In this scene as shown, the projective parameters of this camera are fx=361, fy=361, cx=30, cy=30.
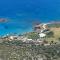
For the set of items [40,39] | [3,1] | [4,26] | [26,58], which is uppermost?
[3,1]

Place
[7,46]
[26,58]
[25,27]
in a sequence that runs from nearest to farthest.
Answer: [26,58]
[7,46]
[25,27]

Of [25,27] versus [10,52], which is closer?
[10,52]

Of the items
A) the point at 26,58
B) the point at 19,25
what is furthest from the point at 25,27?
the point at 26,58

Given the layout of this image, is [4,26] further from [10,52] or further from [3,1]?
Answer: [10,52]

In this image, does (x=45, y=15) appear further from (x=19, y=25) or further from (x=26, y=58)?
(x=26, y=58)

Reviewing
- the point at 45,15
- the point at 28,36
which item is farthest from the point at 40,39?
the point at 45,15

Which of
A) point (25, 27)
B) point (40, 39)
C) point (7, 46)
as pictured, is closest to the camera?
point (7, 46)

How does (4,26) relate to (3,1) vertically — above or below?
below

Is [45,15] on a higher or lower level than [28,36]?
higher

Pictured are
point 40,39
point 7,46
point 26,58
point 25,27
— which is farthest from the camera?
point 25,27
